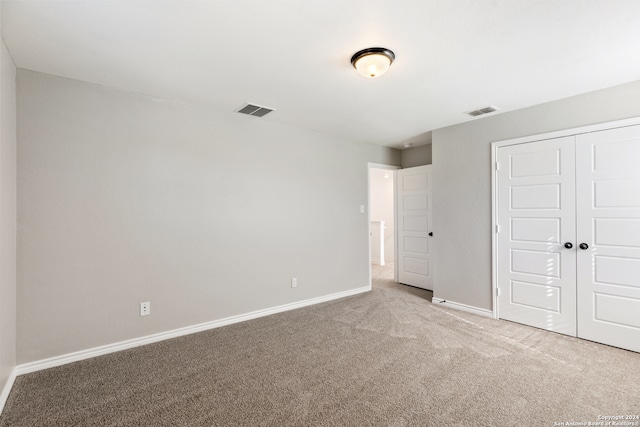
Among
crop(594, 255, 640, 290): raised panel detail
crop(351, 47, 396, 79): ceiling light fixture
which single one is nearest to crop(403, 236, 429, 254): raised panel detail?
crop(594, 255, 640, 290): raised panel detail

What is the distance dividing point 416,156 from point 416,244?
1528 millimetres

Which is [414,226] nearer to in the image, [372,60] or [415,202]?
[415,202]

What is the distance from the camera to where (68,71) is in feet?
7.88

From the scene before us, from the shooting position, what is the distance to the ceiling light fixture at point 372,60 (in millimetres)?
2080

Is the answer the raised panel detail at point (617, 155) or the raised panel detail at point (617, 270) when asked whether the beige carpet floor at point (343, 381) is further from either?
the raised panel detail at point (617, 155)

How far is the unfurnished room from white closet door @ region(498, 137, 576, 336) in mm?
21

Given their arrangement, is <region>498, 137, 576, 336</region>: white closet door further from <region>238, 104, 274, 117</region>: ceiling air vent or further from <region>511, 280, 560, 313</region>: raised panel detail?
<region>238, 104, 274, 117</region>: ceiling air vent

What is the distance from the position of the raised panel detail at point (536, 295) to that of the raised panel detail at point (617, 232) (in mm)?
656

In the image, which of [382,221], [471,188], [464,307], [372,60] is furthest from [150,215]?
[382,221]

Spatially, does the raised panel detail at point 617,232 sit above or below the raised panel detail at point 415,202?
below

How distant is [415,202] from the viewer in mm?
4957

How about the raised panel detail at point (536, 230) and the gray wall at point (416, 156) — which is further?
the gray wall at point (416, 156)

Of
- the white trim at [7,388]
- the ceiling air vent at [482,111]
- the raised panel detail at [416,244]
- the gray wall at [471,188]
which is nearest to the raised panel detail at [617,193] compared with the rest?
the gray wall at [471,188]

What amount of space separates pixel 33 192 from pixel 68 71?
1027mm
